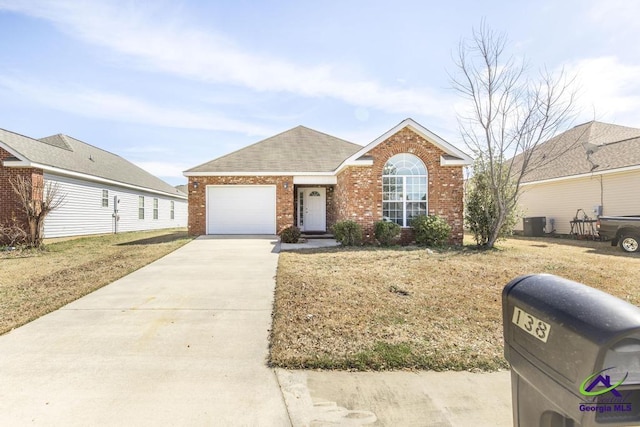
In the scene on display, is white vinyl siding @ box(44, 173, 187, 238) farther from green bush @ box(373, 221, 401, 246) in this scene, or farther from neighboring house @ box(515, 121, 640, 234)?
neighboring house @ box(515, 121, 640, 234)

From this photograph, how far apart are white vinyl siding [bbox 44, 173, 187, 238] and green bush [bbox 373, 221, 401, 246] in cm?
1403

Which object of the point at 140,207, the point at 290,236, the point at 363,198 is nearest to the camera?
the point at 363,198

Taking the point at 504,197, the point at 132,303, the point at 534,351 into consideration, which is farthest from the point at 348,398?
the point at 504,197

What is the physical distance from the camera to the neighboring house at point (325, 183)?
40.4 feet

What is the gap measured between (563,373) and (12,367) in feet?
15.3

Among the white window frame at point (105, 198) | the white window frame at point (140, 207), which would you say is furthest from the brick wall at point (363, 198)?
the white window frame at point (140, 207)

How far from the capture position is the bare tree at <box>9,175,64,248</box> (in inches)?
461

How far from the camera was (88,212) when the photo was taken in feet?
54.4

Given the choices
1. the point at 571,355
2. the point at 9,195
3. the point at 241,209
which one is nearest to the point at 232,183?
the point at 241,209

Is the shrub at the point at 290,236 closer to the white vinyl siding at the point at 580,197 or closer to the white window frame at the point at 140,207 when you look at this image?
the white vinyl siding at the point at 580,197

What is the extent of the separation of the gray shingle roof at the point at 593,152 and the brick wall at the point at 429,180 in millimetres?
3053

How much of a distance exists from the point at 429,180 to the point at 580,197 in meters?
9.34

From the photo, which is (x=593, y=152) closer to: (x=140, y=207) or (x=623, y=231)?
(x=623, y=231)

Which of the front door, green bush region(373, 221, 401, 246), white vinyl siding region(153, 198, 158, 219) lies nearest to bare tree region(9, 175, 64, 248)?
the front door
